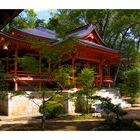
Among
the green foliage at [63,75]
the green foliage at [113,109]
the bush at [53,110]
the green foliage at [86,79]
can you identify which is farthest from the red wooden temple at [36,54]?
the green foliage at [113,109]

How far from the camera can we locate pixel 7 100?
46.9ft

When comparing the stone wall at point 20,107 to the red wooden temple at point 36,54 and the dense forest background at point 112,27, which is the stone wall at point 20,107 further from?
the dense forest background at point 112,27

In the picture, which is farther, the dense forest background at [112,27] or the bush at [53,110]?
the dense forest background at [112,27]

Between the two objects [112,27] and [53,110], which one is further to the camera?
[112,27]

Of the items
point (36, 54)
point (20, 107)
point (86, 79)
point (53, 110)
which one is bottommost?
point (53, 110)

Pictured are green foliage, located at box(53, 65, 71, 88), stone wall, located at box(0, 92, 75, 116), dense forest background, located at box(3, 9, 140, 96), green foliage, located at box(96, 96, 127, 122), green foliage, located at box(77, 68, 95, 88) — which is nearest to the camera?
green foliage, located at box(53, 65, 71, 88)

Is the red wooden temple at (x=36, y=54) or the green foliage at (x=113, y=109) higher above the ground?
the red wooden temple at (x=36, y=54)

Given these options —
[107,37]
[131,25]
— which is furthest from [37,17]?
[131,25]

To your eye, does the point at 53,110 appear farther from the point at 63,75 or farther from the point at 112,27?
the point at 112,27

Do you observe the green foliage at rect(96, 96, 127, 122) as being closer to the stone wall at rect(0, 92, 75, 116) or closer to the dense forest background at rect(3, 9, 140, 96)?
the stone wall at rect(0, 92, 75, 116)

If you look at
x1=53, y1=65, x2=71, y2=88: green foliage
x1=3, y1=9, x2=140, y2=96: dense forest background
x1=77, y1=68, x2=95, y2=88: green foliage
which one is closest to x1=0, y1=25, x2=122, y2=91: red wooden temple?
x1=53, y1=65, x2=71, y2=88: green foliage

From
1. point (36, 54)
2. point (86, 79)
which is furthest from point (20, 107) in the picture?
point (36, 54)

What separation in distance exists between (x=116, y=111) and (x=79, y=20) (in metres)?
24.6

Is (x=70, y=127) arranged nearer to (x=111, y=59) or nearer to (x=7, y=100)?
(x=7, y=100)
